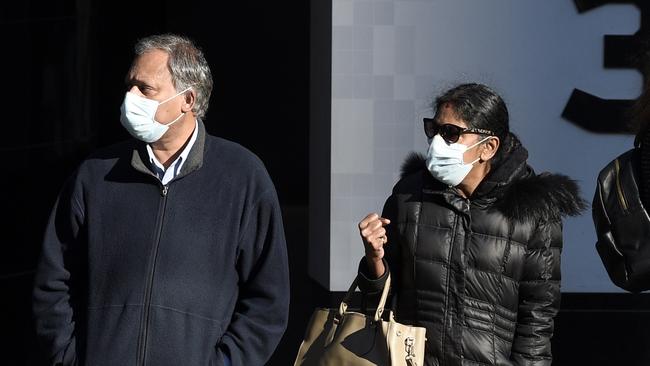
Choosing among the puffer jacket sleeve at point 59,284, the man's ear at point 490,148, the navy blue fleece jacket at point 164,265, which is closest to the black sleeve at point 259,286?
the navy blue fleece jacket at point 164,265

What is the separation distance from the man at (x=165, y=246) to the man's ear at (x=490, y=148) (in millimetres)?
836

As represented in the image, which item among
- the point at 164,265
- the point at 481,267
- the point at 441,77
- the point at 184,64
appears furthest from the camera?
the point at 441,77

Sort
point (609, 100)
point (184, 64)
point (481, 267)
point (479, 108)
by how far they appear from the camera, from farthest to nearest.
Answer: point (609, 100), point (479, 108), point (481, 267), point (184, 64)

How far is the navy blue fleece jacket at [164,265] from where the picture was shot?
12.9ft

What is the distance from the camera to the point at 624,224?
4.04 meters

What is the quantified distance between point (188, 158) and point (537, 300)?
4.24 feet

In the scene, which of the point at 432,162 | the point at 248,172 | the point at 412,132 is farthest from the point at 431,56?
the point at 248,172

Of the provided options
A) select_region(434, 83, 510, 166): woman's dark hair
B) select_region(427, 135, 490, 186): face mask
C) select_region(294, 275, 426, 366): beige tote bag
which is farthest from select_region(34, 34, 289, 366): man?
select_region(434, 83, 510, 166): woman's dark hair

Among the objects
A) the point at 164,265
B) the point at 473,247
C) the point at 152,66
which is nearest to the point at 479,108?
the point at 473,247

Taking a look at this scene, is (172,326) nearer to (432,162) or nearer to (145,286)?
(145,286)

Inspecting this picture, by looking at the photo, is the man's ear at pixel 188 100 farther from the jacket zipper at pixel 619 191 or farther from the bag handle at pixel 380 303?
the jacket zipper at pixel 619 191

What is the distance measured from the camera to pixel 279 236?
13.5 feet

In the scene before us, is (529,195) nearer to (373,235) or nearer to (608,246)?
(608,246)

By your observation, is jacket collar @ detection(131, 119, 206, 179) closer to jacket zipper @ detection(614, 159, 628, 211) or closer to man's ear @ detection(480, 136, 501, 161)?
man's ear @ detection(480, 136, 501, 161)
